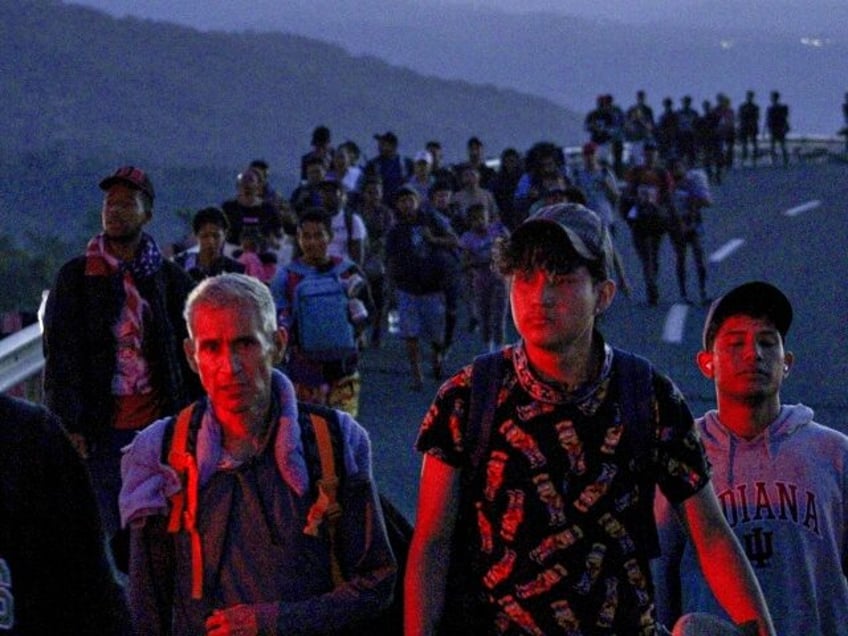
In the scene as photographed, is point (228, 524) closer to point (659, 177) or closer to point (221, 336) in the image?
point (221, 336)

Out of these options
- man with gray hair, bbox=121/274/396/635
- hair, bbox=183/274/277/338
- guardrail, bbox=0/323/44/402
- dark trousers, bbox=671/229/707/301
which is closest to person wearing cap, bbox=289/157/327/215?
dark trousers, bbox=671/229/707/301

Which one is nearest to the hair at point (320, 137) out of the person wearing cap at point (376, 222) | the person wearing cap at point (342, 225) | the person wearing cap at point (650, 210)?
the person wearing cap at point (376, 222)

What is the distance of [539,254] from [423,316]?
38.0ft

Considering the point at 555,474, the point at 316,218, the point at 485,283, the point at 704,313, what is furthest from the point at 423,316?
the point at 555,474

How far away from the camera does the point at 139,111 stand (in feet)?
476

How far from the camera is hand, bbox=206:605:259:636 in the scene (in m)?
3.70

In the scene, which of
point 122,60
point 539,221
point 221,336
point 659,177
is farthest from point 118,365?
point 122,60

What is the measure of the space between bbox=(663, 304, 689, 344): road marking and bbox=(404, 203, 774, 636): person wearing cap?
1463cm

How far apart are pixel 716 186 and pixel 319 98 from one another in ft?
515

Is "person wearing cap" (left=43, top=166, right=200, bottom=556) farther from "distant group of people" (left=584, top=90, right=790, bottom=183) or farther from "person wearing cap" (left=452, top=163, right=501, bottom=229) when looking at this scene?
"distant group of people" (left=584, top=90, right=790, bottom=183)

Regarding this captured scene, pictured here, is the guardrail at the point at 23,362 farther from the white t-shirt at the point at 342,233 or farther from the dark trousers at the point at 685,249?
the dark trousers at the point at 685,249

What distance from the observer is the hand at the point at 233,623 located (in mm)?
3695

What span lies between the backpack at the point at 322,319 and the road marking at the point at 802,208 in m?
24.5

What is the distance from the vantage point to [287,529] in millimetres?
3752
